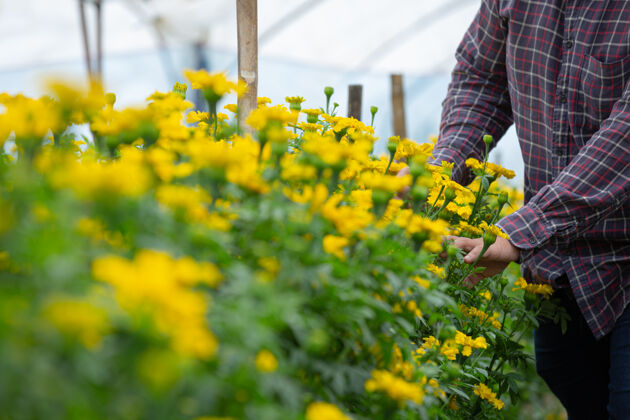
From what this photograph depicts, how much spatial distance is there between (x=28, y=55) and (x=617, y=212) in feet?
20.4

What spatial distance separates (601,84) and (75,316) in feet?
4.79

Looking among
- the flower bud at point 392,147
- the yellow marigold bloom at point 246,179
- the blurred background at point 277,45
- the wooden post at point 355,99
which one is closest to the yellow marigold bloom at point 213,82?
the yellow marigold bloom at point 246,179

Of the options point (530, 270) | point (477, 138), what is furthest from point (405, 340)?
point (477, 138)

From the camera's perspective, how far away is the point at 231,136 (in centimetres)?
115

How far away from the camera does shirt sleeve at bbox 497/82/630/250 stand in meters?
1.42

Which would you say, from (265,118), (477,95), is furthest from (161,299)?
(477,95)

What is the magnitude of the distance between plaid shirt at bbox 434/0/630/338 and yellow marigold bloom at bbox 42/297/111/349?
3.70 feet

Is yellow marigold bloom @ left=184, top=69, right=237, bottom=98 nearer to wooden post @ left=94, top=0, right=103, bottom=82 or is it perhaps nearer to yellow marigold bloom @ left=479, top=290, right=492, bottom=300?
yellow marigold bloom @ left=479, top=290, right=492, bottom=300

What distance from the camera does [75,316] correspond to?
432mm

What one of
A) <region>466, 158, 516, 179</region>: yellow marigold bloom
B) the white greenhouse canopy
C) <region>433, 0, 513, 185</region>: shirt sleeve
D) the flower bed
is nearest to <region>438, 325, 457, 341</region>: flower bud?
the flower bed

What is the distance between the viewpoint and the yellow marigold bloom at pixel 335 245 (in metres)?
0.76

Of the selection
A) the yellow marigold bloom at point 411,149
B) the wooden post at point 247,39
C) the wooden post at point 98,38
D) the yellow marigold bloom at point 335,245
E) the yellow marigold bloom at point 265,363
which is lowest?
the yellow marigold bloom at point 265,363

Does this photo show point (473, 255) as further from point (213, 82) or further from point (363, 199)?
point (213, 82)

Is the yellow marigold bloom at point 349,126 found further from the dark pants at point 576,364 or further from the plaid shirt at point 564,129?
the dark pants at point 576,364
